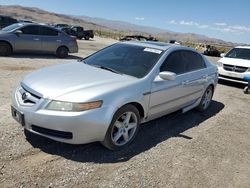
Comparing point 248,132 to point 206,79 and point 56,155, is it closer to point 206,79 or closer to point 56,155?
point 206,79

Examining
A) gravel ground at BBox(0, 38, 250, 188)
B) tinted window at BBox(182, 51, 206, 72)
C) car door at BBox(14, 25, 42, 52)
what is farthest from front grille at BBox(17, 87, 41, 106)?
car door at BBox(14, 25, 42, 52)

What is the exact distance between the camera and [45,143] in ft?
15.6

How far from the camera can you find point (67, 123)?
13.5ft

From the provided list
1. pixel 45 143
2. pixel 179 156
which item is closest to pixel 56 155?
pixel 45 143

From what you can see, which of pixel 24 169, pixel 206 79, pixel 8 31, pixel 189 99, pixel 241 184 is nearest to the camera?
pixel 24 169

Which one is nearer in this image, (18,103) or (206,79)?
(18,103)

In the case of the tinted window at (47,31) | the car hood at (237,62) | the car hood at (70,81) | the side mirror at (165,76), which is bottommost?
the car hood at (237,62)

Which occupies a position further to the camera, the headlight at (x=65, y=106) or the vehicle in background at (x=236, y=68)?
the vehicle in background at (x=236, y=68)

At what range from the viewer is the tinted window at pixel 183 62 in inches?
226

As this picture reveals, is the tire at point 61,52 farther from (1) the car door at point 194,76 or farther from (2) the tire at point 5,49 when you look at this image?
(1) the car door at point 194,76

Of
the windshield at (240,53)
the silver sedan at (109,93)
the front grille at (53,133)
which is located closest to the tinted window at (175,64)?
the silver sedan at (109,93)

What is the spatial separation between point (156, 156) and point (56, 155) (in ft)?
4.79

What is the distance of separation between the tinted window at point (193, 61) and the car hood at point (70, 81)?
1.84 metres

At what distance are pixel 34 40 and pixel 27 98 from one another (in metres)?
10.3
